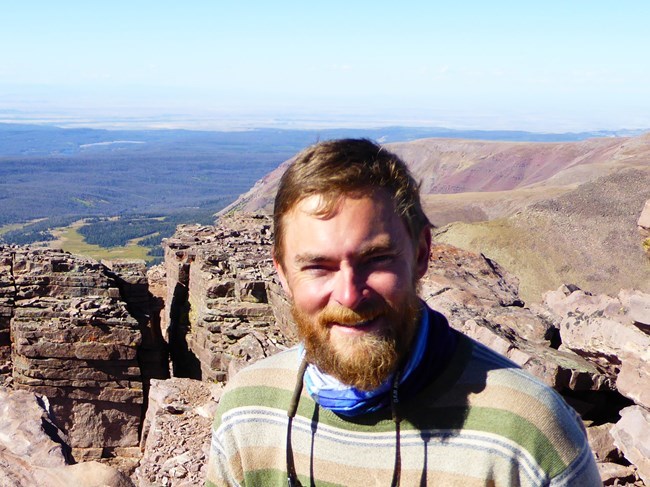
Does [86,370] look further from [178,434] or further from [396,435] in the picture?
[396,435]

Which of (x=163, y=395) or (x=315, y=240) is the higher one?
(x=315, y=240)

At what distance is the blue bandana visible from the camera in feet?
10.2

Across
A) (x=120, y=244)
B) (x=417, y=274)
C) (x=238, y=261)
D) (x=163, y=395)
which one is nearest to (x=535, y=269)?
(x=238, y=261)

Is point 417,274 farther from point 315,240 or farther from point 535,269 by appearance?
point 535,269

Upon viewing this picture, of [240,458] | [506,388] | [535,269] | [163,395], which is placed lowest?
[535,269]

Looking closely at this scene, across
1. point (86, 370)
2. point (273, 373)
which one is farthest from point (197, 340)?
point (273, 373)

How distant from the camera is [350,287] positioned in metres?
3.08

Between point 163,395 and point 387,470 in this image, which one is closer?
point 387,470

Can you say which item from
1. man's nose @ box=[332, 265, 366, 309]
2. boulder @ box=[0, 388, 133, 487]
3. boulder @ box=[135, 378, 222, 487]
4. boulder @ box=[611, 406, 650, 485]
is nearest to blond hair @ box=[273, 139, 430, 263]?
man's nose @ box=[332, 265, 366, 309]

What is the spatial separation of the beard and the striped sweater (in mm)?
194

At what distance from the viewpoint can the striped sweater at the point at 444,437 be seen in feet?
9.66

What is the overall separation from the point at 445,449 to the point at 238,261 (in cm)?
1451

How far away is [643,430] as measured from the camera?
7328 millimetres

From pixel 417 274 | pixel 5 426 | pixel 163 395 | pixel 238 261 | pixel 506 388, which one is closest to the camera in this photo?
pixel 506 388
